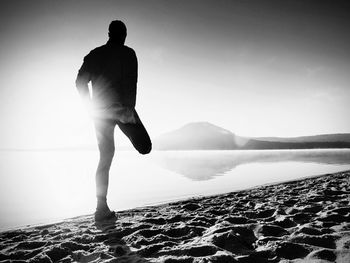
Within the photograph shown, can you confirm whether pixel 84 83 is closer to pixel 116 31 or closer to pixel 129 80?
pixel 129 80

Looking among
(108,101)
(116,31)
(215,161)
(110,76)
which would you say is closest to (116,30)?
(116,31)

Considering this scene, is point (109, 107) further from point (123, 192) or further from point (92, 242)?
point (123, 192)

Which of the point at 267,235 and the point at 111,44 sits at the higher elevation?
the point at 111,44

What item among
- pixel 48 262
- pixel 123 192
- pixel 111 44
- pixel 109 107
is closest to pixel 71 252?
pixel 48 262

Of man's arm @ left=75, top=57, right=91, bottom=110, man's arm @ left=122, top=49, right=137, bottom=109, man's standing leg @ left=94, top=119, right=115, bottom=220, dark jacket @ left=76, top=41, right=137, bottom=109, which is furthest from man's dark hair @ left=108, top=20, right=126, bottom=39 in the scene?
man's standing leg @ left=94, top=119, right=115, bottom=220

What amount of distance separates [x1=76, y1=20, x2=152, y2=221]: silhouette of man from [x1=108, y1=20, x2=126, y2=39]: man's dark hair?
0.24 meters

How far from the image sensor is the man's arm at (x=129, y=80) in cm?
400

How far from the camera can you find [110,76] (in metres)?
4.01

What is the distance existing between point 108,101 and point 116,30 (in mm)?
1303

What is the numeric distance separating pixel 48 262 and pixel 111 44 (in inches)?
130

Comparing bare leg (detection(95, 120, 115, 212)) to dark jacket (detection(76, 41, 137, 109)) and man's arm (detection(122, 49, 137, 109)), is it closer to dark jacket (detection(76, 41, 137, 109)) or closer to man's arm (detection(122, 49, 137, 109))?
dark jacket (detection(76, 41, 137, 109))

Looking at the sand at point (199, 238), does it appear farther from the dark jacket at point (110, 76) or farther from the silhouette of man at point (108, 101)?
the dark jacket at point (110, 76)

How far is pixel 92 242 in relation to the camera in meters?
2.95

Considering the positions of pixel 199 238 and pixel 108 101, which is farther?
pixel 108 101
